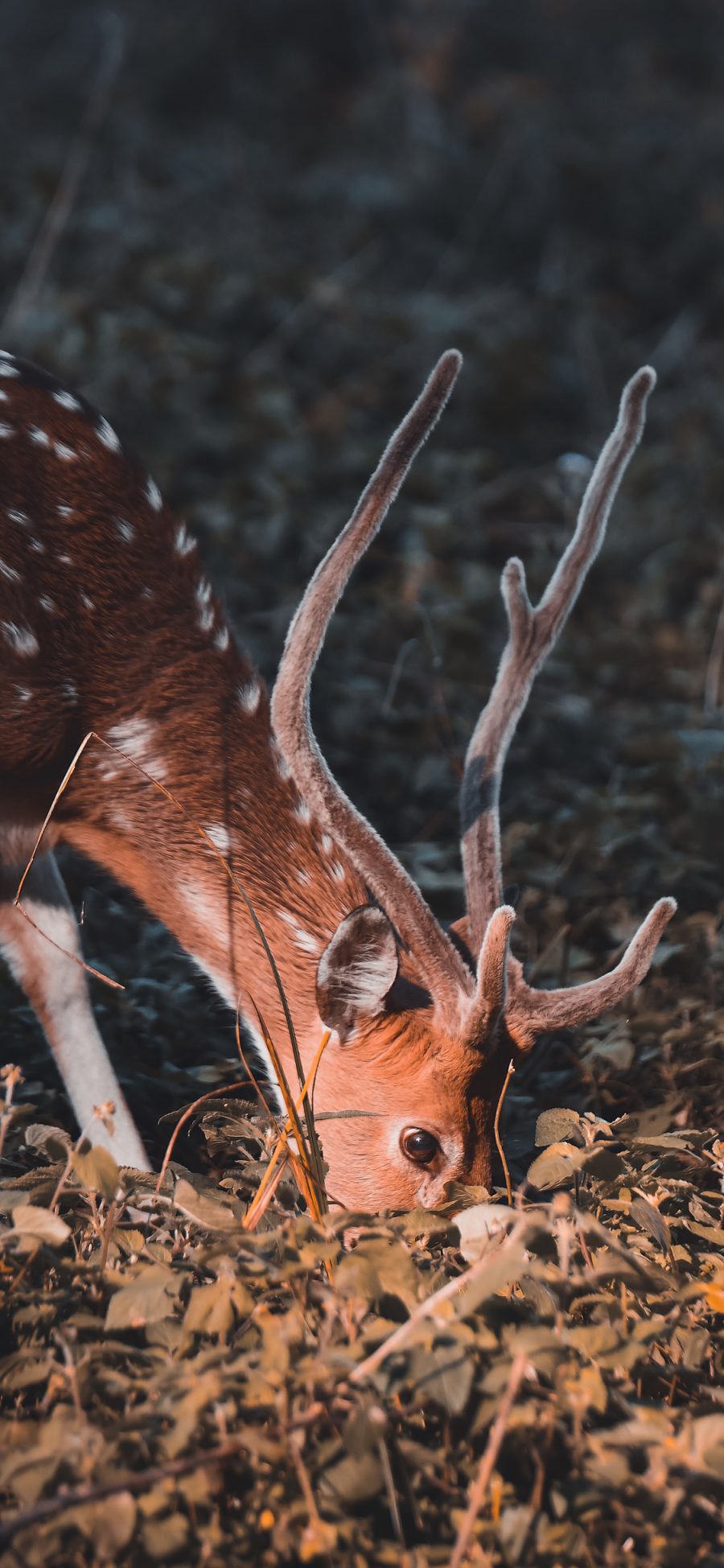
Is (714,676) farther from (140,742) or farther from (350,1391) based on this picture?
(350,1391)

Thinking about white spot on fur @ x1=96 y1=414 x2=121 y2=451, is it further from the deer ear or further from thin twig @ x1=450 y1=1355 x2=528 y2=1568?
thin twig @ x1=450 y1=1355 x2=528 y2=1568

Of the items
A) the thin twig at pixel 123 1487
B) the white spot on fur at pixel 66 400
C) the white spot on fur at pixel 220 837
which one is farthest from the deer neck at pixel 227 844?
the thin twig at pixel 123 1487

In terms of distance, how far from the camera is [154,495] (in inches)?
140

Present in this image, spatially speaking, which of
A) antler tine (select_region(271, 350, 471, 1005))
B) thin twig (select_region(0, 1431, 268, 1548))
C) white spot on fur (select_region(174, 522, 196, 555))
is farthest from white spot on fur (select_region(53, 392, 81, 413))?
thin twig (select_region(0, 1431, 268, 1548))

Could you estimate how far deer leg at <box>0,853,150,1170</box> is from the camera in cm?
329

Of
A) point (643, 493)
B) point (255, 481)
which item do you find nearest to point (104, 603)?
point (255, 481)

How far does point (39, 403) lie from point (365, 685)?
7.02ft

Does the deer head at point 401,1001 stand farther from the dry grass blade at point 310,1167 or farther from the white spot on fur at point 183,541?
the white spot on fur at point 183,541

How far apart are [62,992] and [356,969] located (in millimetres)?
921

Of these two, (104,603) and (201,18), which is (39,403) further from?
(201,18)

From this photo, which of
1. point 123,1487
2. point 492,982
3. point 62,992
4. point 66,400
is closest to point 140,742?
point 62,992

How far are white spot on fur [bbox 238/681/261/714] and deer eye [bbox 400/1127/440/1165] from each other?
1.08 meters

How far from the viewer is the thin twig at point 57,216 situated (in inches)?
260

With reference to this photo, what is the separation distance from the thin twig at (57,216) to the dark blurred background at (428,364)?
5 cm
